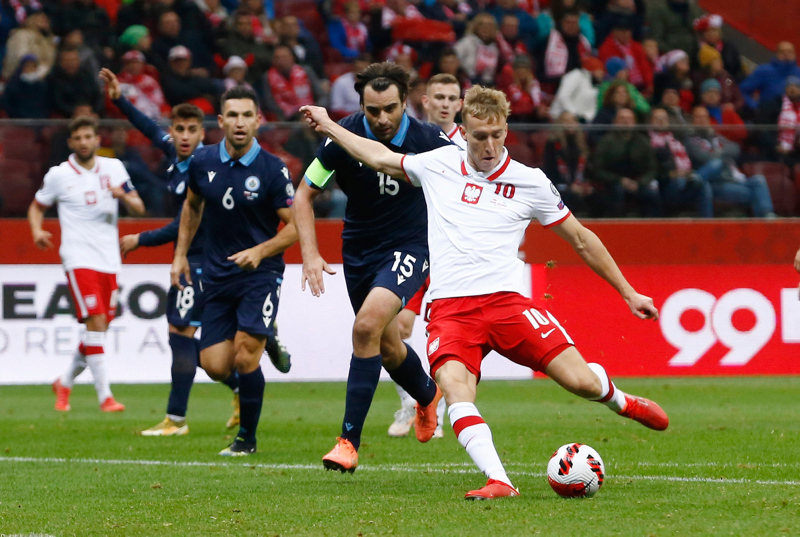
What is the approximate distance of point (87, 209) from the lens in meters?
11.6

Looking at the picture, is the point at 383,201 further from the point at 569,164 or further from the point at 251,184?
the point at 569,164

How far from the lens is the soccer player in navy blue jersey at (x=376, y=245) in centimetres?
675

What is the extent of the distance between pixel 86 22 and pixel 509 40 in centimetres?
614

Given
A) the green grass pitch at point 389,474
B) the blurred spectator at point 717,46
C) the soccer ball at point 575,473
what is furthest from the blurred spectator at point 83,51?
the soccer ball at point 575,473

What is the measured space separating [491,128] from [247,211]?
2.84m

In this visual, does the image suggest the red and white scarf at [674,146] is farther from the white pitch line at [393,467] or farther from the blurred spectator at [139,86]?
the white pitch line at [393,467]

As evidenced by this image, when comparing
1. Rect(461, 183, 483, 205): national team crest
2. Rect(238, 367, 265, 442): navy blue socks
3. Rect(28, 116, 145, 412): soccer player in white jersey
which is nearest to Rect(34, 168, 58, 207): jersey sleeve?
Rect(28, 116, 145, 412): soccer player in white jersey

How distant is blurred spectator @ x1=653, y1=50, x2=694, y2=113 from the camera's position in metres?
18.0

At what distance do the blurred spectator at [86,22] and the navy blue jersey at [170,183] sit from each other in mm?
5667

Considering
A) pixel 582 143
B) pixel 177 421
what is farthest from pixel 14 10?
pixel 177 421

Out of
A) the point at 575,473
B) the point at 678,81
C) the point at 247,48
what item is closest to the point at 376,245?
the point at 575,473

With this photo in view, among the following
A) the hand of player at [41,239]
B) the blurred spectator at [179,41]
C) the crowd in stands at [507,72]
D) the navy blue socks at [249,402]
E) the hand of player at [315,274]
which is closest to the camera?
the hand of player at [315,274]

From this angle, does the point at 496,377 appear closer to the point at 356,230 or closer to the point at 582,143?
the point at 582,143

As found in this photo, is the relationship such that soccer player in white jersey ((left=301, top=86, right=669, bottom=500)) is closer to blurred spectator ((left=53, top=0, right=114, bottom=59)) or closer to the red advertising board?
the red advertising board
